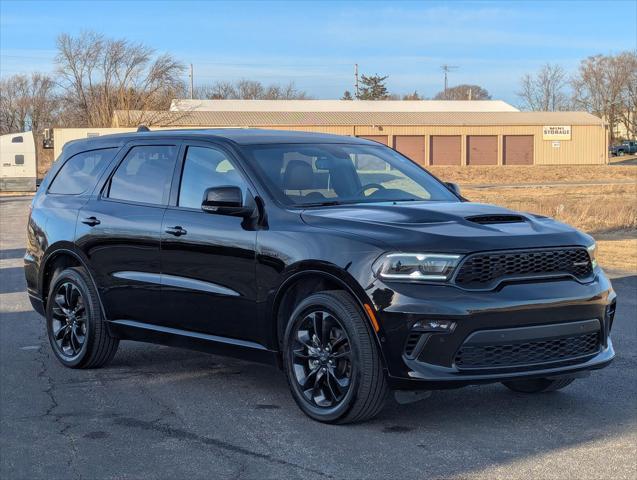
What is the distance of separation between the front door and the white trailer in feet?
140

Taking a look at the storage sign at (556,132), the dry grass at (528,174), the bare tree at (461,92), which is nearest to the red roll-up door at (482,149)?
the storage sign at (556,132)

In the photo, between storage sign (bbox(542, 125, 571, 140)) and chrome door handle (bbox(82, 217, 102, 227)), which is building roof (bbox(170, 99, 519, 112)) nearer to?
storage sign (bbox(542, 125, 571, 140))

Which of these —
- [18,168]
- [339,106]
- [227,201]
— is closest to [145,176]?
[227,201]

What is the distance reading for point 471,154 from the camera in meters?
78.8

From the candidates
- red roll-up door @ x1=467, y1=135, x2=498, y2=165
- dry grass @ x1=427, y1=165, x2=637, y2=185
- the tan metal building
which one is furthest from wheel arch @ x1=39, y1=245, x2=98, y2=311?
red roll-up door @ x1=467, y1=135, x2=498, y2=165

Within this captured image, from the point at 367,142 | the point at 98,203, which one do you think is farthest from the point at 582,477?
the point at 98,203

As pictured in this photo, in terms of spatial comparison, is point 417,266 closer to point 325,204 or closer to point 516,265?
point 516,265

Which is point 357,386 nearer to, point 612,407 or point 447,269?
point 447,269

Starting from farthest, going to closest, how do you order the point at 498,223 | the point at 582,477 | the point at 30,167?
the point at 30,167
the point at 498,223
the point at 582,477

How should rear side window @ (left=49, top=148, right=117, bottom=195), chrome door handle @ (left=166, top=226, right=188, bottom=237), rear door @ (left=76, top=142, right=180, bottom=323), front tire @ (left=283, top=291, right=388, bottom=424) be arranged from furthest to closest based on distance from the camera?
rear side window @ (left=49, top=148, right=117, bottom=195)
rear door @ (left=76, top=142, right=180, bottom=323)
chrome door handle @ (left=166, top=226, right=188, bottom=237)
front tire @ (left=283, top=291, right=388, bottom=424)

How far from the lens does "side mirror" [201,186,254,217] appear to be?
6.12 m

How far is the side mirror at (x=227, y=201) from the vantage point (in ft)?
20.1

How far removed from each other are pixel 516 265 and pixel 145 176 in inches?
122

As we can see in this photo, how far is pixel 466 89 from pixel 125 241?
14817 cm
